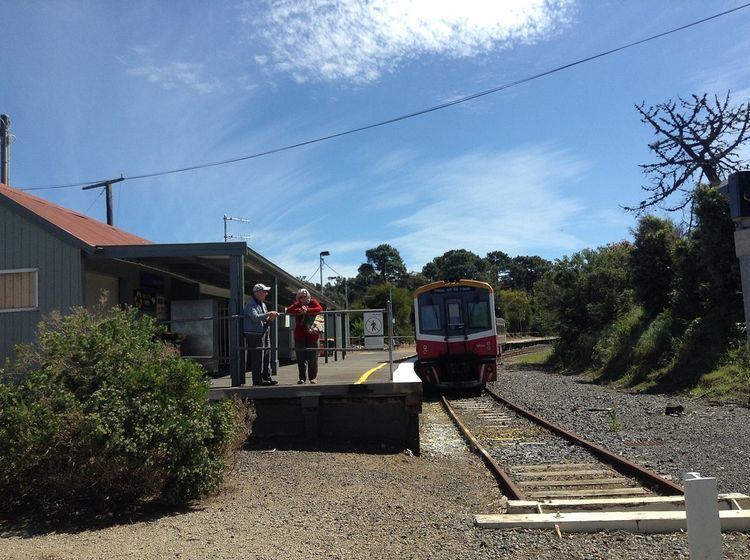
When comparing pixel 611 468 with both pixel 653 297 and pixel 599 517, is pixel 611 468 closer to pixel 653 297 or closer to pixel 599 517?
pixel 599 517

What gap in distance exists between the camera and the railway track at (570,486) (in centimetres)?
549

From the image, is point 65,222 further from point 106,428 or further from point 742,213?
point 742,213

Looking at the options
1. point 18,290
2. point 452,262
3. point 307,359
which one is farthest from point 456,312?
point 452,262

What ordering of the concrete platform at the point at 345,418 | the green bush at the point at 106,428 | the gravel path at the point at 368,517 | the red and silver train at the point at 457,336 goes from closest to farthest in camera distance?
the gravel path at the point at 368,517 < the green bush at the point at 106,428 < the concrete platform at the point at 345,418 < the red and silver train at the point at 457,336

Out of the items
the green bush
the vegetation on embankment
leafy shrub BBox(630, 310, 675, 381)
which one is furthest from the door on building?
leafy shrub BBox(630, 310, 675, 381)

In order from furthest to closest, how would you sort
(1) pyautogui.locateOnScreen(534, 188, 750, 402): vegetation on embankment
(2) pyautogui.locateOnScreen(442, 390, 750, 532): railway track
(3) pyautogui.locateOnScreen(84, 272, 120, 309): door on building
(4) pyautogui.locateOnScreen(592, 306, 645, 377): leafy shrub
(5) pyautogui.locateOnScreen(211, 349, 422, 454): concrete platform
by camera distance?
(4) pyautogui.locateOnScreen(592, 306, 645, 377): leafy shrub → (1) pyautogui.locateOnScreen(534, 188, 750, 402): vegetation on embankment → (3) pyautogui.locateOnScreen(84, 272, 120, 309): door on building → (5) pyautogui.locateOnScreen(211, 349, 422, 454): concrete platform → (2) pyautogui.locateOnScreen(442, 390, 750, 532): railway track

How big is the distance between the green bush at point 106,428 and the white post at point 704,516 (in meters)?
4.15

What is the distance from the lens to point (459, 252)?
111m

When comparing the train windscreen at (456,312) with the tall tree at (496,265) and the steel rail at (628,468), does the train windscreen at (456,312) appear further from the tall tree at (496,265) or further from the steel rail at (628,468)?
the tall tree at (496,265)

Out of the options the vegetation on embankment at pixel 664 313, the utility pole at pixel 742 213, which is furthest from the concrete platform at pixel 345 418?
the vegetation on embankment at pixel 664 313

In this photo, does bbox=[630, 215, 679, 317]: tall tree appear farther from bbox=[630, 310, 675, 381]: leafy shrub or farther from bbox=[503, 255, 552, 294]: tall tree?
bbox=[503, 255, 552, 294]: tall tree

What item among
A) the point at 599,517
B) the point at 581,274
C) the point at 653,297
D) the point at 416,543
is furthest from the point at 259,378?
the point at 581,274

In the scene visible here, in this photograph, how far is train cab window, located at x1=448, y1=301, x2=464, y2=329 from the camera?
16.8 m

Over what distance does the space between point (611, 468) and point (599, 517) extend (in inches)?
107
